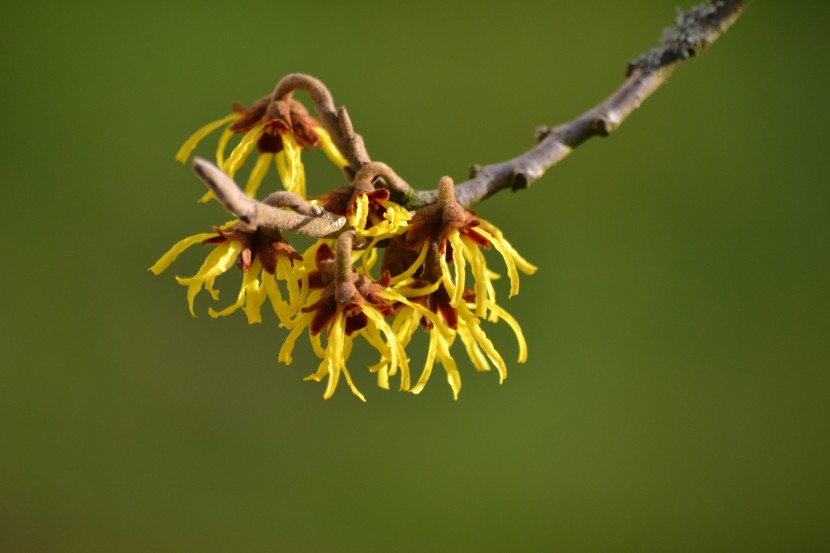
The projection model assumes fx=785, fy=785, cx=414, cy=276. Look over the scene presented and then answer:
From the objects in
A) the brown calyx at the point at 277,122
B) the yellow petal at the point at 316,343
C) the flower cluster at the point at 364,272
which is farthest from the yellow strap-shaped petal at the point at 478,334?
the brown calyx at the point at 277,122

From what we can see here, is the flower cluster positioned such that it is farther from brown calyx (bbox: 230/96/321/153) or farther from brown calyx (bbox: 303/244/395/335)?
brown calyx (bbox: 230/96/321/153)

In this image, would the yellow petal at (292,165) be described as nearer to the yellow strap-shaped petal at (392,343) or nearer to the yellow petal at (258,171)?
the yellow petal at (258,171)

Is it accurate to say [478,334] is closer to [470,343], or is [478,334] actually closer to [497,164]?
[470,343]

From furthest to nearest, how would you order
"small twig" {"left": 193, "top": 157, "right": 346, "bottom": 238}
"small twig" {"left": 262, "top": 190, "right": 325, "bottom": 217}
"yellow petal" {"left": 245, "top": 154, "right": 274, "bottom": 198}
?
"yellow petal" {"left": 245, "top": 154, "right": 274, "bottom": 198} → "small twig" {"left": 262, "top": 190, "right": 325, "bottom": 217} → "small twig" {"left": 193, "top": 157, "right": 346, "bottom": 238}

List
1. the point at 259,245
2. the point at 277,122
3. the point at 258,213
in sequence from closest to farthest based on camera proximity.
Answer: the point at 258,213, the point at 259,245, the point at 277,122

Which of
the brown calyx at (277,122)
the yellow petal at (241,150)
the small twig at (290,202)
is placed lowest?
the small twig at (290,202)

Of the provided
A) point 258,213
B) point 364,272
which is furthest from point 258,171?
point 258,213

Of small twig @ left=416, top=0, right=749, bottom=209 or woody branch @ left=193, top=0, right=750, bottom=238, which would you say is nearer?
woody branch @ left=193, top=0, right=750, bottom=238

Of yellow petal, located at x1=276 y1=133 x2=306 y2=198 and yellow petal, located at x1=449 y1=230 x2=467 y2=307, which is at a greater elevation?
yellow petal, located at x1=276 y1=133 x2=306 y2=198

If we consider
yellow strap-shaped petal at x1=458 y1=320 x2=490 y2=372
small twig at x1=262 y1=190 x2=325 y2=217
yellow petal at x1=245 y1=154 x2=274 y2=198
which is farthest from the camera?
yellow petal at x1=245 y1=154 x2=274 y2=198

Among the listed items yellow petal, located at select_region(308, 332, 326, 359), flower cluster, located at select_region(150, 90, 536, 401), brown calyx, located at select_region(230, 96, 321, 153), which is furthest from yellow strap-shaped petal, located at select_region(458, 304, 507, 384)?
brown calyx, located at select_region(230, 96, 321, 153)

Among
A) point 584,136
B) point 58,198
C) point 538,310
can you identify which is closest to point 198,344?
point 58,198
